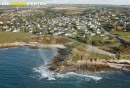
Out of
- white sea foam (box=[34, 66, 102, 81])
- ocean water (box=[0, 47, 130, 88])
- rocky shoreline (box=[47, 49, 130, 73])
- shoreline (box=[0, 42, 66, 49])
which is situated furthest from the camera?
shoreline (box=[0, 42, 66, 49])

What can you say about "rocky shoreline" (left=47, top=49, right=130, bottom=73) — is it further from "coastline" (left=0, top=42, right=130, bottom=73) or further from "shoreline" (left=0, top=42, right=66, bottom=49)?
"shoreline" (left=0, top=42, right=66, bottom=49)

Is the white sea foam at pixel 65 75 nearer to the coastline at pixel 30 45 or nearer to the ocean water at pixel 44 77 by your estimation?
the ocean water at pixel 44 77

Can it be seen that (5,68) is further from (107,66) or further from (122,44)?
(122,44)

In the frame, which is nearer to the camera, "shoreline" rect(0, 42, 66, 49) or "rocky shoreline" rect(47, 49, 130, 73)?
"rocky shoreline" rect(47, 49, 130, 73)

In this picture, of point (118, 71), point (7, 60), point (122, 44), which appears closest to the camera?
point (118, 71)

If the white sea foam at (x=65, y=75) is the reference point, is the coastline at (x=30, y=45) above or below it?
above

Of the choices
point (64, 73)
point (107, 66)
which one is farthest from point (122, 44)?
point (64, 73)

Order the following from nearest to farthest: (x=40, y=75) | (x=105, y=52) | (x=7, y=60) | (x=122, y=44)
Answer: (x=40, y=75), (x=7, y=60), (x=105, y=52), (x=122, y=44)

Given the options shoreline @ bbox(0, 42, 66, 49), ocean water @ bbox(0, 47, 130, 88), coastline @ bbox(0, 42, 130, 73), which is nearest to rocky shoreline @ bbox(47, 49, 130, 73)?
coastline @ bbox(0, 42, 130, 73)

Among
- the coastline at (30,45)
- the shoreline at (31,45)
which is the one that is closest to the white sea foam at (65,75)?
the shoreline at (31,45)
